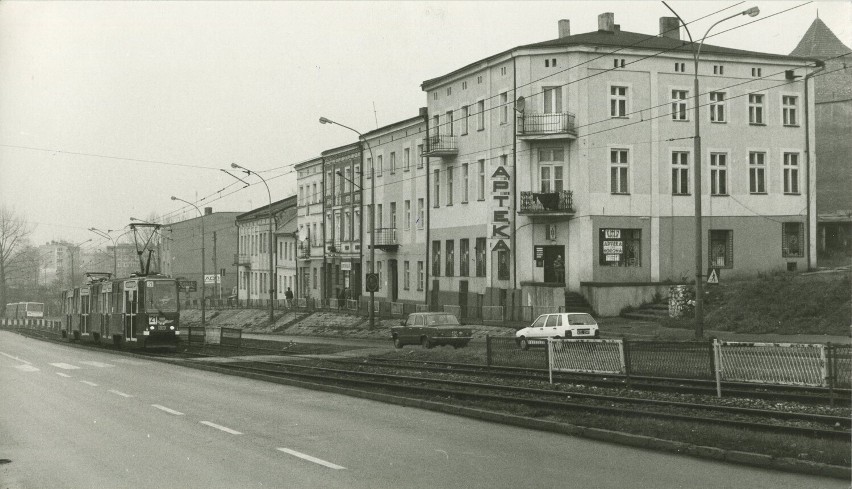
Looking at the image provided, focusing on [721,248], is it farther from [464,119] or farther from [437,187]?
[437,187]

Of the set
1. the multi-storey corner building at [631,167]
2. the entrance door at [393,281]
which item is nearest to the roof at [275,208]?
the entrance door at [393,281]

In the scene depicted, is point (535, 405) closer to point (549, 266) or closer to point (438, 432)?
point (438, 432)

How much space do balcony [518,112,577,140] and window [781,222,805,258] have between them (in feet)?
41.0

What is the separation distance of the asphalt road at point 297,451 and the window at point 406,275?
4008 cm

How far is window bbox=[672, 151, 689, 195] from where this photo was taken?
46812 mm

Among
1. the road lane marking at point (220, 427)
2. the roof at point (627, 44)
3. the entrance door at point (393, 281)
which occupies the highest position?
the roof at point (627, 44)

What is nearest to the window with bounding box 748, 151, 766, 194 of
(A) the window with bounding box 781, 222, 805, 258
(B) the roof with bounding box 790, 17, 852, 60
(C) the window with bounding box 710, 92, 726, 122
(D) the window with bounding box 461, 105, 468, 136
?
(A) the window with bounding box 781, 222, 805, 258

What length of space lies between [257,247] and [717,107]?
53.7 meters

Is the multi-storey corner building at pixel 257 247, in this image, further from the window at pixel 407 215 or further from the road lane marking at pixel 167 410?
the road lane marking at pixel 167 410

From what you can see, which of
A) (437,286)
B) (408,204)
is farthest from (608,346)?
(408,204)

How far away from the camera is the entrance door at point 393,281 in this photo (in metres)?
61.4

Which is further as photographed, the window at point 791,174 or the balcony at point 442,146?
the balcony at point 442,146

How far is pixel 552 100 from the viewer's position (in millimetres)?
46188

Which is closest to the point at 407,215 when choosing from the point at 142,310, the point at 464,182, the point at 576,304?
the point at 464,182
